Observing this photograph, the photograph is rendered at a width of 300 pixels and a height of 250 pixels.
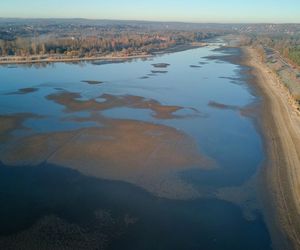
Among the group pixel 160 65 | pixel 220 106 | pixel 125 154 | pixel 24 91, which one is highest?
pixel 125 154

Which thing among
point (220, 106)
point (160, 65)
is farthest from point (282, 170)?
point (160, 65)

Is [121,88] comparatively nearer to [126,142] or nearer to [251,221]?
[126,142]

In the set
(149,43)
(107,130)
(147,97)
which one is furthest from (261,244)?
(149,43)

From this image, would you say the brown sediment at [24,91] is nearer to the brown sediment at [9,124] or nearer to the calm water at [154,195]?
the calm water at [154,195]

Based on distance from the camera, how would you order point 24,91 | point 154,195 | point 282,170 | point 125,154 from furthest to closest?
point 24,91 < point 125,154 < point 282,170 < point 154,195

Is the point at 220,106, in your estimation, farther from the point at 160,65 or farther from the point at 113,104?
the point at 160,65

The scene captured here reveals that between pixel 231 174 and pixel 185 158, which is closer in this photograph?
pixel 231 174
